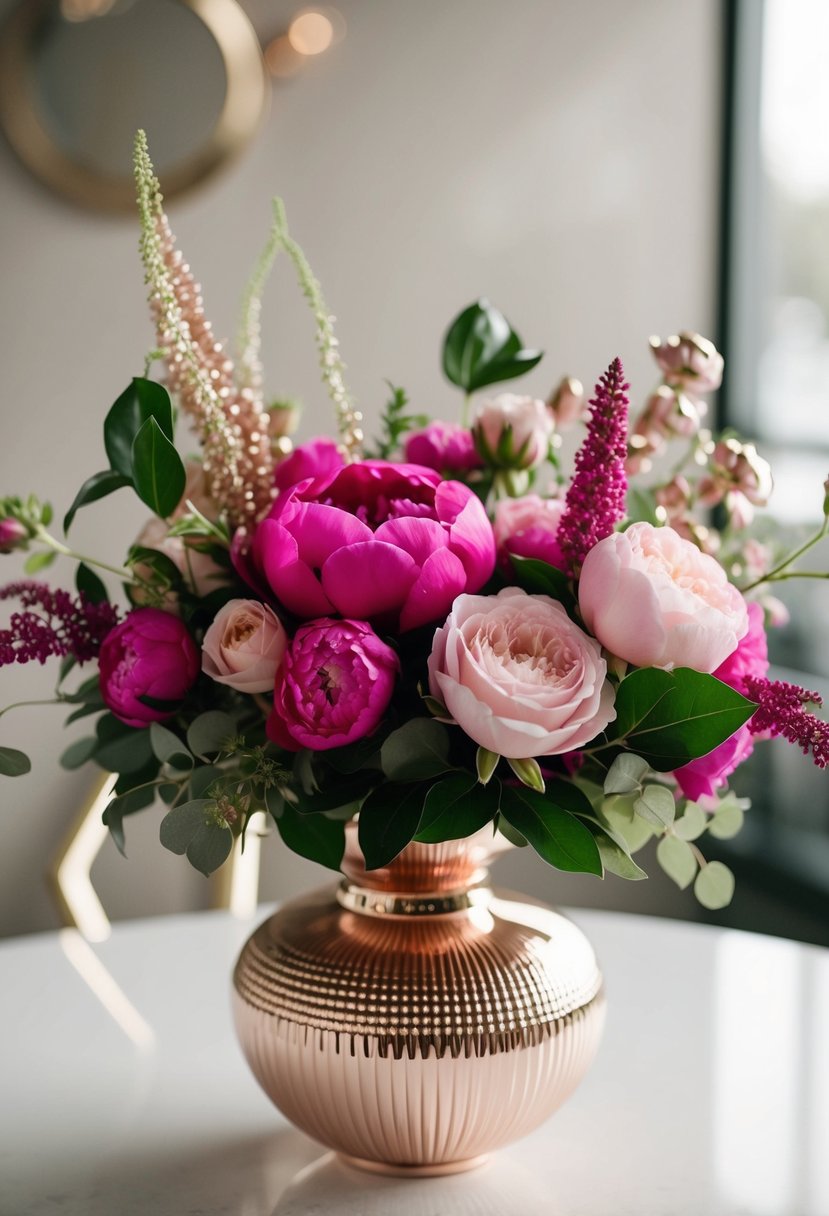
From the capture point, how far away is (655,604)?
0.62m

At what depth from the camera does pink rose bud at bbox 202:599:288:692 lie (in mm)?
664

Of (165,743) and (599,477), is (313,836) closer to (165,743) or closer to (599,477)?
(165,743)

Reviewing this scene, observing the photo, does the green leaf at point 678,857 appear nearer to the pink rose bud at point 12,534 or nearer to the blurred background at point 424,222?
the pink rose bud at point 12,534

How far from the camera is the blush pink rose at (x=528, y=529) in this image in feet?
2.32

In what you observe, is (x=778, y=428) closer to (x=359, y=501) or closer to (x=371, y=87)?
(x=371, y=87)

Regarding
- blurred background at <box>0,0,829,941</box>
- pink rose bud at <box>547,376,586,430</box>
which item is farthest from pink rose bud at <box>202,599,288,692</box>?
blurred background at <box>0,0,829,941</box>

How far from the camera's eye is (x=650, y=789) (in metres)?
0.67

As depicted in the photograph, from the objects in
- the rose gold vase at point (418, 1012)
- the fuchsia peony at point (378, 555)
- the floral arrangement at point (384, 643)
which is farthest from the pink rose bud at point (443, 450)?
the rose gold vase at point (418, 1012)

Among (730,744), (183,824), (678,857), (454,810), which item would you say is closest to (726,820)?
(678,857)

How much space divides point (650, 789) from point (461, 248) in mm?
1828

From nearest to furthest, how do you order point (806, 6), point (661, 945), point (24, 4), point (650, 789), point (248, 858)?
point (650, 789) → point (661, 945) → point (248, 858) → point (24, 4) → point (806, 6)

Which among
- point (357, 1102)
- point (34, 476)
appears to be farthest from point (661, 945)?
point (34, 476)

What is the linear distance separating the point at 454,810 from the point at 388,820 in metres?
0.04

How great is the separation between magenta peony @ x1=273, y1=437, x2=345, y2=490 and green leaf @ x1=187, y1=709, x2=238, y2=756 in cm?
14
